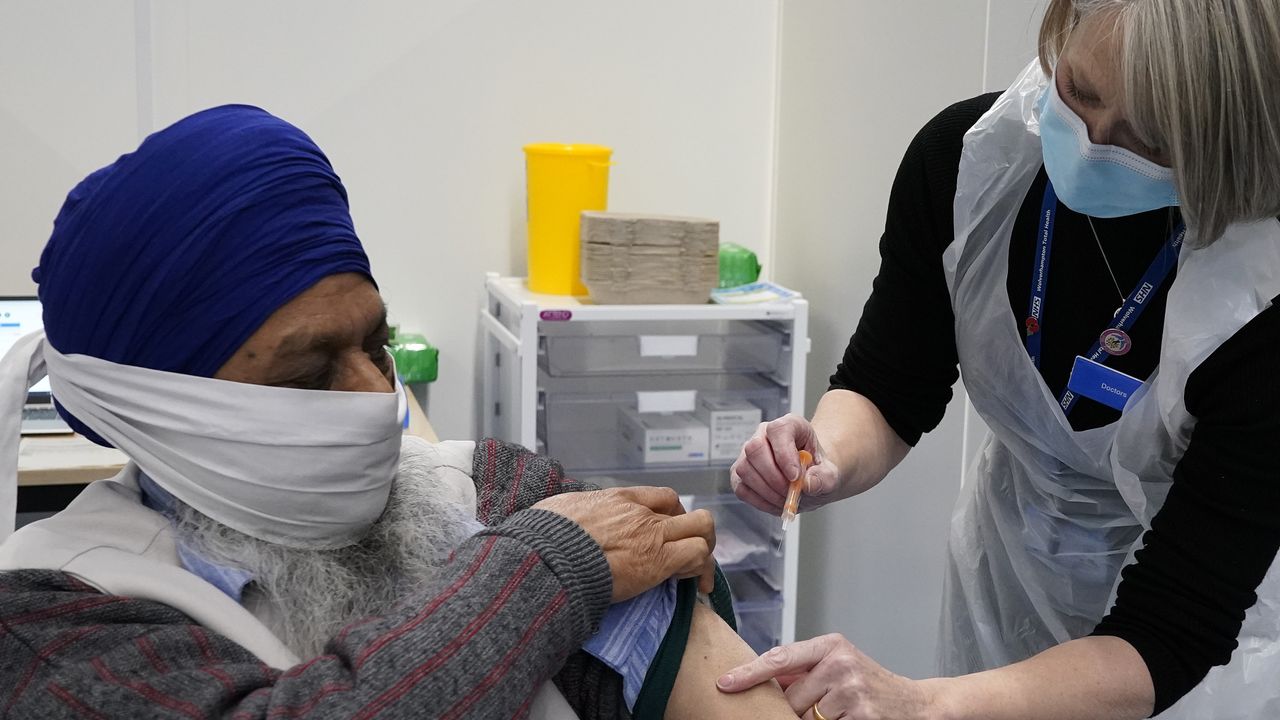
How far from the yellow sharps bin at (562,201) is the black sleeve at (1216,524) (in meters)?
1.87

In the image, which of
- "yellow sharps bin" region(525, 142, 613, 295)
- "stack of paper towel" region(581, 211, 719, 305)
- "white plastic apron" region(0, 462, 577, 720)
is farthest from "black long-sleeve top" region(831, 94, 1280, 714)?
"yellow sharps bin" region(525, 142, 613, 295)

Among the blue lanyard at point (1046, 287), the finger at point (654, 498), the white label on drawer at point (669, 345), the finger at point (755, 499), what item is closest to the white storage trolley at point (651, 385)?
the white label on drawer at point (669, 345)

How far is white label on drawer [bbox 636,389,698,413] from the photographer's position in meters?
2.81

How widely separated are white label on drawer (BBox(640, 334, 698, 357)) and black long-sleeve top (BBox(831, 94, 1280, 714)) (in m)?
1.20

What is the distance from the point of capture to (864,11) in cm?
283

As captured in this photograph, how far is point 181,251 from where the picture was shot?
970 mm

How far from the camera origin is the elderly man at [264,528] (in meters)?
0.86

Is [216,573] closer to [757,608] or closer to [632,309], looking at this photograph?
[632,309]

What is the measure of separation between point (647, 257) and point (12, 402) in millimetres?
1744

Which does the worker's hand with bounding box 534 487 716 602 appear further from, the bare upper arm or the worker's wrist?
the worker's wrist

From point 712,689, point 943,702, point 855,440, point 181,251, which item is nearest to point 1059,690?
point 943,702

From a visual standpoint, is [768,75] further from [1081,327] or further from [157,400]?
[157,400]

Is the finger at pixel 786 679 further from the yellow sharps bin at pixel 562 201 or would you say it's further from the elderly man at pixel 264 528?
the yellow sharps bin at pixel 562 201

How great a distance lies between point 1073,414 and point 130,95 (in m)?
2.49
